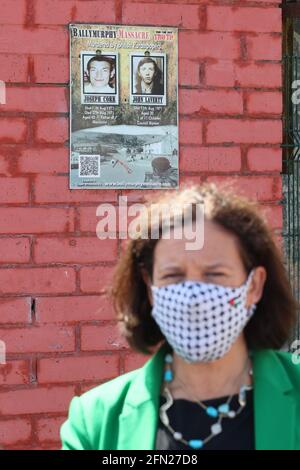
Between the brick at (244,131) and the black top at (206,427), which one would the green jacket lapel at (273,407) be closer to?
the black top at (206,427)

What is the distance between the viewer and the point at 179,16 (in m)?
3.48

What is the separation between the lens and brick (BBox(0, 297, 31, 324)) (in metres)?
3.33

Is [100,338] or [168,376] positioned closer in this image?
[168,376]

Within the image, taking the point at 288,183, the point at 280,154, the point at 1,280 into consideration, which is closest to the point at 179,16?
the point at 280,154

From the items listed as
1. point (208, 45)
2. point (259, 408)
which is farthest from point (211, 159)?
point (259, 408)

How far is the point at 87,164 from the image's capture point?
133 inches

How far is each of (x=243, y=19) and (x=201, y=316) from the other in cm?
206

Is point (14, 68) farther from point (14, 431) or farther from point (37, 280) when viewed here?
point (14, 431)

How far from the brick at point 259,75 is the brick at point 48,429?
5.84ft

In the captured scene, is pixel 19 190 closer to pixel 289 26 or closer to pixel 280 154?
pixel 280 154

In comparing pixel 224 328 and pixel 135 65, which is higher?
pixel 135 65

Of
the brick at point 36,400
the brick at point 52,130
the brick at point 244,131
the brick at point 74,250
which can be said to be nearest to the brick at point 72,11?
the brick at point 52,130

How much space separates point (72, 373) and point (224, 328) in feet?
5.12

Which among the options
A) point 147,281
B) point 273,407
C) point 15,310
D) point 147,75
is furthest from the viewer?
point 147,75
